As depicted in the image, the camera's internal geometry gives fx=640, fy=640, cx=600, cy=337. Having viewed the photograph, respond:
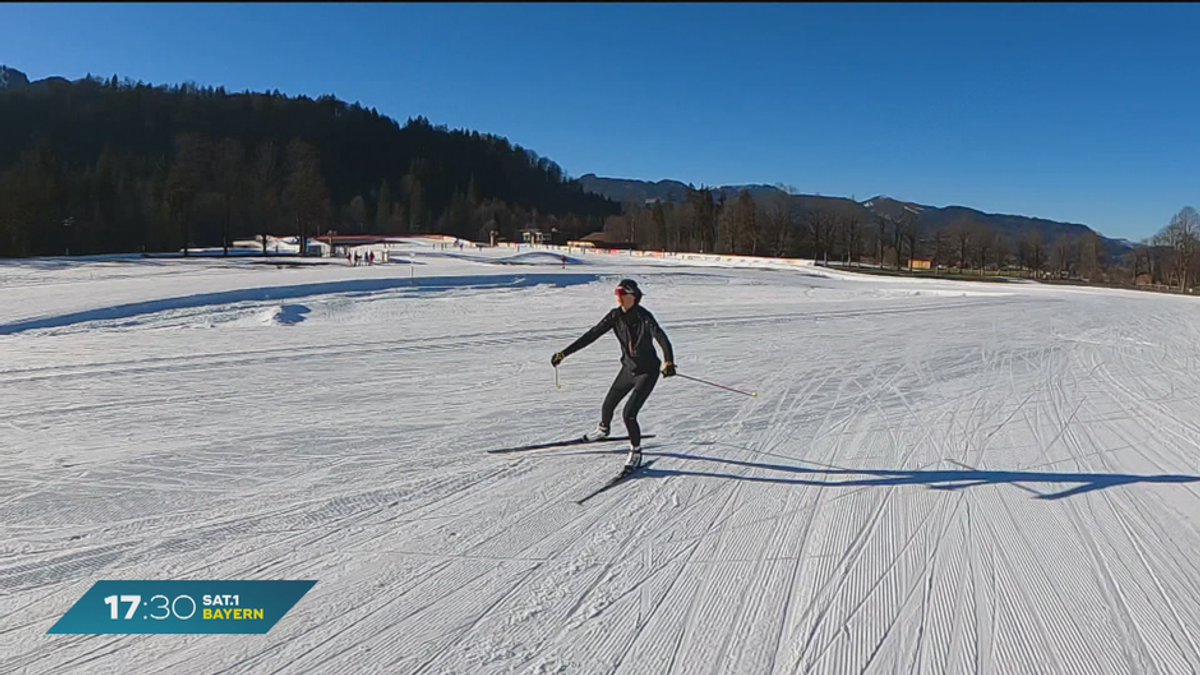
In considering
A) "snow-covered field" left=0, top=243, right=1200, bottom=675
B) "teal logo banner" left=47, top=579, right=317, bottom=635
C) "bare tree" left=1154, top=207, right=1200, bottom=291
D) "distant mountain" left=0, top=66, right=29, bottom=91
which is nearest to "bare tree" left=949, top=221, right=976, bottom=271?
"bare tree" left=1154, top=207, right=1200, bottom=291

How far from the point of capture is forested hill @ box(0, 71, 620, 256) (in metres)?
69.5

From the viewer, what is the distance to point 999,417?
28.5 feet

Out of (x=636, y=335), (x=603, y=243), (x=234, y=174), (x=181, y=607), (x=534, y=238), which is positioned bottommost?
(x=181, y=607)

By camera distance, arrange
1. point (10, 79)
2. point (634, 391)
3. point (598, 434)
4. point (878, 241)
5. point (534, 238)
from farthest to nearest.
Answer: point (10, 79) < point (534, 238) < point (878, 241) < point (598, 434) < point (634, 391)

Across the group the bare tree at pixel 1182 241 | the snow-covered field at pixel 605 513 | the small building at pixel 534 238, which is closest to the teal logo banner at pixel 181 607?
the snow-covered field at pixel 605 513

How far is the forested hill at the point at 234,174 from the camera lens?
228ft

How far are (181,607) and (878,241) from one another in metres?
104

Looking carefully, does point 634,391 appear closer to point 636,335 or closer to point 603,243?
point 636,335

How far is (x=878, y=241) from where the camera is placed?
9669 centimetres

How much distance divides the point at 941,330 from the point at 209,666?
19270 millimetres

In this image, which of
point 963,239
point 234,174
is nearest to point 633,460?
point 963,239

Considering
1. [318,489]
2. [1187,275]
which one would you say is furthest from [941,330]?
[1187,275]

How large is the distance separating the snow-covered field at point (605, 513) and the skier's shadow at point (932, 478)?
44mm

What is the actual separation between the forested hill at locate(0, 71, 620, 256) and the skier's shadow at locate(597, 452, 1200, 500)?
7427cm
